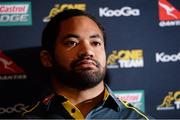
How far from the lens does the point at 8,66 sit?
144 centimetres

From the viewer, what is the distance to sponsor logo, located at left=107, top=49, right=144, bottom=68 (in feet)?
4.91

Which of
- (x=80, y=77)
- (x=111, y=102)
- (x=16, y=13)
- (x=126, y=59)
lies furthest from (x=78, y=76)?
(x=16, y=13)

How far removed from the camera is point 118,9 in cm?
151

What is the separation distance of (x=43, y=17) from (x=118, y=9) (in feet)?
1.23

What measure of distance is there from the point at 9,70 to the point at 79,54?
1.41 ft

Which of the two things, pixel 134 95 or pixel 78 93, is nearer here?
pixel 78 93

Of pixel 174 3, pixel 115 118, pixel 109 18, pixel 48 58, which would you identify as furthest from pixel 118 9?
pixel 115 118

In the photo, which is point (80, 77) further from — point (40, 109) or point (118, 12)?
point (118, 12)

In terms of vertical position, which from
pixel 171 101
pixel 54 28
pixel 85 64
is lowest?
pixel 171 101

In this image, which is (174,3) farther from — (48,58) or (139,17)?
(48,58)

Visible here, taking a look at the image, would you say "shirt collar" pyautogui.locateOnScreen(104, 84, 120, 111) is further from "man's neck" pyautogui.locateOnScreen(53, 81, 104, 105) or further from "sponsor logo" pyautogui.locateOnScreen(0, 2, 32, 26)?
"sponsor logo" pyautogui.locateOnScreen(0, 2, 32, 26)

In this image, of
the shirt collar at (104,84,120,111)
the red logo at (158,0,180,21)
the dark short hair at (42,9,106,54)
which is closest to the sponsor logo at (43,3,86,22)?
the dark short hair at (42,9,106,54)

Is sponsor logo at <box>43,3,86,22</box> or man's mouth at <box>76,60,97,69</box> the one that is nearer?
man's mouth at <box>76,60,97,69</box>

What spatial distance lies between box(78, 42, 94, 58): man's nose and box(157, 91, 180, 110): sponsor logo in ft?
1.72
